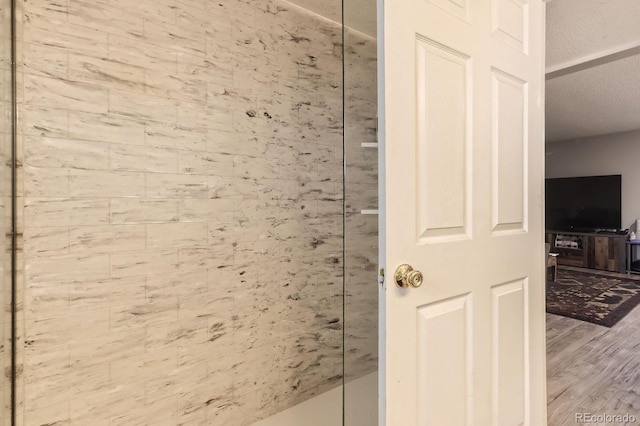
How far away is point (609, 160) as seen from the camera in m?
6.08

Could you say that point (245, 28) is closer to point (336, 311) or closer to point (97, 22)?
point (97, 22)

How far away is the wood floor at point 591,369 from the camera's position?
1.90 m

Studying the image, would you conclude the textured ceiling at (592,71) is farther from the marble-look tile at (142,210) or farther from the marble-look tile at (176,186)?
the marble-look tile at (142,210)

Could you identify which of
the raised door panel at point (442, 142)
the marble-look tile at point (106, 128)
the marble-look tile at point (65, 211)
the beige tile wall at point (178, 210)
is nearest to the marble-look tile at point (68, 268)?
the beige tile wall at point (178, 210)

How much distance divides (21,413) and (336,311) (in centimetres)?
154

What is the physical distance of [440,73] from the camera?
1.07 m

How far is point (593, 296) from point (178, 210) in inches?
202

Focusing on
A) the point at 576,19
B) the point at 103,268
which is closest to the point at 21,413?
the point at 103,268

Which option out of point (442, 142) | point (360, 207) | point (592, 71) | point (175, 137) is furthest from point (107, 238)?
point (592, 71)

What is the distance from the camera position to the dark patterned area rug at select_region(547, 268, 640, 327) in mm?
3465

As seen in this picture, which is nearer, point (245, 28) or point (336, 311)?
point (245, 28)

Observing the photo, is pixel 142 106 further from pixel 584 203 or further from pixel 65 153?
pixel 584 203

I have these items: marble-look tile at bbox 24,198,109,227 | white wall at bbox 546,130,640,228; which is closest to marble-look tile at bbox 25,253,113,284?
marble-look tile at bbox 24,198,109,227

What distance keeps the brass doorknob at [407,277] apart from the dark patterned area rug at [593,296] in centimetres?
349
